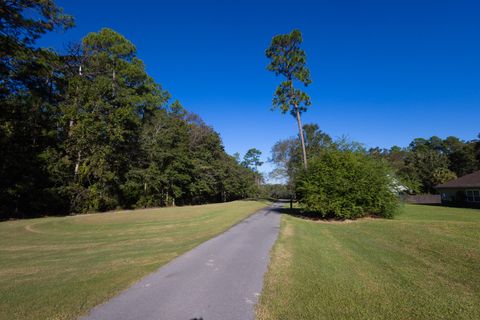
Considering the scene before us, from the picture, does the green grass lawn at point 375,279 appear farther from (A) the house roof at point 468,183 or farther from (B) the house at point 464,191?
(B) the house at point 464,191

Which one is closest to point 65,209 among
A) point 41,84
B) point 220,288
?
point 41,84

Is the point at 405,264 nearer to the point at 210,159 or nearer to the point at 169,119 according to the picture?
the point at 169,119

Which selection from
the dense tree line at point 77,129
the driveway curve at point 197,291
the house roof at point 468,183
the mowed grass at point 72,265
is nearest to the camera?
the driveway curve at point 197,291

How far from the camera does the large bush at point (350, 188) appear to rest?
15539 millimetres

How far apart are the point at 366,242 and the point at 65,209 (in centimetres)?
2542

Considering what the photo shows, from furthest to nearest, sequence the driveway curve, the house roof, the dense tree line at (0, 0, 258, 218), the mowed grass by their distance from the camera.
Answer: the house roof
the dense tree line at (0, 0, 258, 218)
the mowed grass
the driveway curve

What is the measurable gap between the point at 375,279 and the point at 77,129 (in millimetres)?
25376

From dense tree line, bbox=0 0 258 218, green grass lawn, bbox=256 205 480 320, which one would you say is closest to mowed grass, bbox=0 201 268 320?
green grass lawn, bbox=256 205 480 320

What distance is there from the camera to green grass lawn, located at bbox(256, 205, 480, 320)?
3904 mm

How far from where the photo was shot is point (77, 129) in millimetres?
22453

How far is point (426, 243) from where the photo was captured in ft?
27.6

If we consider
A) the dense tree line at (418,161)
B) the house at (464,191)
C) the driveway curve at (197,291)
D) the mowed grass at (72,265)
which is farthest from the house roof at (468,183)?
A: the driveway curve at (197,291)

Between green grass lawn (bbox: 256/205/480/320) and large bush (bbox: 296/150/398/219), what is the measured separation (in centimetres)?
618

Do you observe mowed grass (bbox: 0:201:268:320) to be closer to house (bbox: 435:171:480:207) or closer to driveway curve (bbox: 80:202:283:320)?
driveway curve (bbox: 80:202:283:320)
